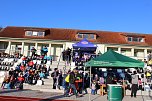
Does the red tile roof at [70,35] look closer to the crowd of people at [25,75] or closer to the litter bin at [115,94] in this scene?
the crowd of people at [25,75]

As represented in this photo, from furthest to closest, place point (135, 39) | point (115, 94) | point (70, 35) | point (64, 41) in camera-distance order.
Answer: point (70, 35)
point (135, 39)
point (64, 41)
point (115, 94)

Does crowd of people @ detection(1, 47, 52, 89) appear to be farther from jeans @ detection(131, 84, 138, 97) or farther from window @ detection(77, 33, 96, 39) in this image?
window @ detection(77, 33, 96, 39)

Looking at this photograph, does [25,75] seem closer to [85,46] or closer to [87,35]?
[85,46]

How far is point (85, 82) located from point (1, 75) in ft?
25.1

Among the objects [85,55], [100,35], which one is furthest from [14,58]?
[100,35]

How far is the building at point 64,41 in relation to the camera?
40375 millimetres

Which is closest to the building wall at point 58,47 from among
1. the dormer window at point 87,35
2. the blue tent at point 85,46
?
the dormer window at point 87,35

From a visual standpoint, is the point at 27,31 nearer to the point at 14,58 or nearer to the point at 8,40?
Result: the point at 8,40

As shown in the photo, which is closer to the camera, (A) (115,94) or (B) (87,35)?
(A) (115,94)

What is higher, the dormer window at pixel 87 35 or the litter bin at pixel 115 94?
the dormer window at pixel 87 35

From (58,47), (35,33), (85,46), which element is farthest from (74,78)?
(35,33)

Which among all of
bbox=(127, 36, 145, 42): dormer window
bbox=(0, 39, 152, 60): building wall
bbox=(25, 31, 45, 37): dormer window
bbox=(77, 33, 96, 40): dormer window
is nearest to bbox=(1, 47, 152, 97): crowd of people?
bbox=(0, 39, 152, 60): building wall

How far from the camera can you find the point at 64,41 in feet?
132

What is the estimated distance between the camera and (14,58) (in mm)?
27266
